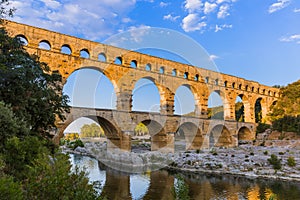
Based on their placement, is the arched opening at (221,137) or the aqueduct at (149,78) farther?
the arched opening at (221,137)

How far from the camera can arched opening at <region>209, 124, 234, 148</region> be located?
116 ft

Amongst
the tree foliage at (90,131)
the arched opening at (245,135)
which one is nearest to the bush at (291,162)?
the arched opening at (245,135)

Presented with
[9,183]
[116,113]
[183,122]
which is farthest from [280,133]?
[9,183]

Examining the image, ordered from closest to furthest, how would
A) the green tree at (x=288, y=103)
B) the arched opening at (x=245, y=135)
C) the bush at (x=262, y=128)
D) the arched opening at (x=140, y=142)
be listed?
the arched opening at (x=140, y=142) < the arched opening at (x=245, y=135) < the bush at (x=262, y=128) < the green tree at (x=288, y=103)

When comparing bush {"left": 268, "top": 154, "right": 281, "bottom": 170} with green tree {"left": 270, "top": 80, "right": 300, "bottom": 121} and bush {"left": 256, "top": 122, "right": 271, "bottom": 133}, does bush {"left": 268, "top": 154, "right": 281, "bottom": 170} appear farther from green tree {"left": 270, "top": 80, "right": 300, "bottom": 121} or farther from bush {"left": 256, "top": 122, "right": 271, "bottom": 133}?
green tree {"left": 270, "top": 80, "right": 300, "bottom": 121}

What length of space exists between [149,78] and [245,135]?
19.8 metres

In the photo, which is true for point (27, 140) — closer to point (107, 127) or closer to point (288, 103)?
point (107, 127)

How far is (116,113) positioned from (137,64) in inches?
274

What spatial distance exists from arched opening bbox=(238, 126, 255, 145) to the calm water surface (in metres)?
22.7

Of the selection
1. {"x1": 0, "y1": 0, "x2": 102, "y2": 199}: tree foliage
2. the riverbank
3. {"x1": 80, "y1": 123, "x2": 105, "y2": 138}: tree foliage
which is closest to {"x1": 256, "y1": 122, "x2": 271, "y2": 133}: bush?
the riverbank

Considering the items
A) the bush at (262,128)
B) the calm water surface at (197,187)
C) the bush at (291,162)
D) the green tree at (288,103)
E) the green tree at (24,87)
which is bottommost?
the calm water surface at (197,187)

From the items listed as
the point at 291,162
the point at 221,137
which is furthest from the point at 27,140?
the point at 221,137

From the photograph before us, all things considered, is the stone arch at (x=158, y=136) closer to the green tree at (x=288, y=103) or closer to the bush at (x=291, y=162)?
the bush at (x=291, y=162)

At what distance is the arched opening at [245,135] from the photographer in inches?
1519
